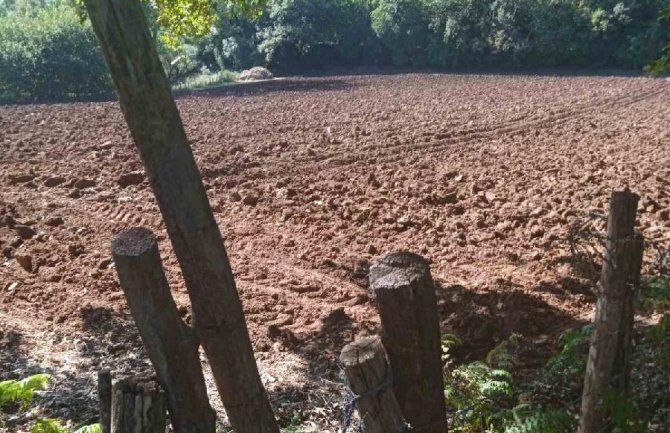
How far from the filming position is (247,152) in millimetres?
14273

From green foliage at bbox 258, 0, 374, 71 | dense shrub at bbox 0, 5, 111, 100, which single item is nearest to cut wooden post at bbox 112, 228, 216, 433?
dense shrub at bbox 0, 5, 111, 100

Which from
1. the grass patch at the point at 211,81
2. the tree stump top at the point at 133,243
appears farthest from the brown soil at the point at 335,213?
the grass patch at the point at 211,81

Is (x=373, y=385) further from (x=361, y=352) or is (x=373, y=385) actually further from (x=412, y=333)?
(x=412, y=333)

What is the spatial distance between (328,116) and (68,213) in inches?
422

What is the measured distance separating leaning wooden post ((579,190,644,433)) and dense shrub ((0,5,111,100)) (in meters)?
33.7

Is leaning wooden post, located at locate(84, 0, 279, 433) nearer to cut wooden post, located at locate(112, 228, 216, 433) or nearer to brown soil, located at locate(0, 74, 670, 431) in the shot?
cut wooden post, located at locate(112, 228, 216, 433)

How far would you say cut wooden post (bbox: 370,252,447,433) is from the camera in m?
2.85

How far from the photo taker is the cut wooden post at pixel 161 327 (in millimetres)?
2963

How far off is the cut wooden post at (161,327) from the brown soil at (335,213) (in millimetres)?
1817

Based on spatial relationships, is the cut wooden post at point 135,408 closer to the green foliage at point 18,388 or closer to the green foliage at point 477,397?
the green foliage at point 18,388

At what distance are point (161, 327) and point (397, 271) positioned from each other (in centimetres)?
97

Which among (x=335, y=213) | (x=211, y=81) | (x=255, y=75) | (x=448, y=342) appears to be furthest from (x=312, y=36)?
(x=448, y=342)

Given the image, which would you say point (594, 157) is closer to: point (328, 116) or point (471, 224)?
point (471, 224)

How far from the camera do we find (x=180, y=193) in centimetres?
282
